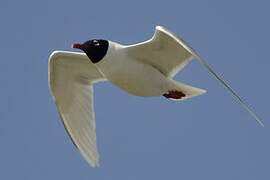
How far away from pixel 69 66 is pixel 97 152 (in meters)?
1.47

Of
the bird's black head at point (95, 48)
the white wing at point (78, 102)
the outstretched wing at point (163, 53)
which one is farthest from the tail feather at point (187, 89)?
the white wing at point (78, 102)

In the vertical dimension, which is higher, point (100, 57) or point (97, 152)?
point (100, 57)

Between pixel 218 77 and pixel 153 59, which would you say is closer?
pixel 218 77

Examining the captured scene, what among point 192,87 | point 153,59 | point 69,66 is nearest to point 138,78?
point 153,59

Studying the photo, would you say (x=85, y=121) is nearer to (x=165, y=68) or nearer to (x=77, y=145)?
(x=77, y=145)

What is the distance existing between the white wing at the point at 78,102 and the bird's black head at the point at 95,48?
0.98 metres

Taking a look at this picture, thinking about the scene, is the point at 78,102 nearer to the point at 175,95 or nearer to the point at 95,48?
the point at 95,48

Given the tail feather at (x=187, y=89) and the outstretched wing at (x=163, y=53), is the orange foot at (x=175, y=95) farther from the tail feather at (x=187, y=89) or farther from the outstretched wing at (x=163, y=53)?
the outstretched wing at (x=163, y=53)

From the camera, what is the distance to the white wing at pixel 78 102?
980 cm

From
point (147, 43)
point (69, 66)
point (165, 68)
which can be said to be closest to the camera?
point (147, 43)

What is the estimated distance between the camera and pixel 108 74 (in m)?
8.54

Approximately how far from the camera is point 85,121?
9922mm

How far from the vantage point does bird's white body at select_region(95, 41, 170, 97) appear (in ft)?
27.9

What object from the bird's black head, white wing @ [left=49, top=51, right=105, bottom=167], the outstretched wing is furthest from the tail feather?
white wing @ [left=49, top=51, right=105, bottom=167]
